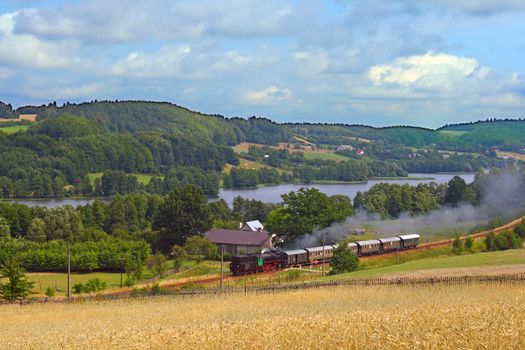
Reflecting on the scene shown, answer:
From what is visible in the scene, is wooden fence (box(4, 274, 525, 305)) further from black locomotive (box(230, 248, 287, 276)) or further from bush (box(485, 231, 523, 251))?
bush (box(485, 231, 523, 251))

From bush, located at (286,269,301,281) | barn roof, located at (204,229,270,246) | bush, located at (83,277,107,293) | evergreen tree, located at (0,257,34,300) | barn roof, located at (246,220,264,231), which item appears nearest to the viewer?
evergreen tree, located at (0,257,34,300)

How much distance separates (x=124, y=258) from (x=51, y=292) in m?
17.4

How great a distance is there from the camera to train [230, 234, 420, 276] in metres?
62.7

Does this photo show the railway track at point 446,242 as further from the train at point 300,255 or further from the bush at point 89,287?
the bush at point 89,287

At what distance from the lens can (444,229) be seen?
93688mm

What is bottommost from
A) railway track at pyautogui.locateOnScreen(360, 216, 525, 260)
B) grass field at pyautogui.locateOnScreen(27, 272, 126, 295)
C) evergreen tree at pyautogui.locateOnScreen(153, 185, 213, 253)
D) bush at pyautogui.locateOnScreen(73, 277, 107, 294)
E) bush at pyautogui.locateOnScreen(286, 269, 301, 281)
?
grass field at pyautogui.locateOnScreen(27, 272, 126, 295)

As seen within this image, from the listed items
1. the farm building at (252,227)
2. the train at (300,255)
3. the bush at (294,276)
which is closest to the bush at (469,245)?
the train at (300,255)

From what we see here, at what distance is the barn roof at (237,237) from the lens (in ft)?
276

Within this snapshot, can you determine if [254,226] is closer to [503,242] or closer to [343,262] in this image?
[503,242]

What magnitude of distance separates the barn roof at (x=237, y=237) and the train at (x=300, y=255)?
11.3 metres

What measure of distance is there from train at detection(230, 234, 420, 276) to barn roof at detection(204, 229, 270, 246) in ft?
37.0

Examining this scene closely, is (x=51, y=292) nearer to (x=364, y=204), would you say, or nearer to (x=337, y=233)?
(x=337, y=233)

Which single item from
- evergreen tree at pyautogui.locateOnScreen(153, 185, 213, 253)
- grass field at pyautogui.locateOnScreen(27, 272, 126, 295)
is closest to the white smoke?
evergreen tree at pyautogui.locateOnScreen(153, 185, 213, 253)

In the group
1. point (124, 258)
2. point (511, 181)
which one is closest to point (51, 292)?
point (124, 258)
